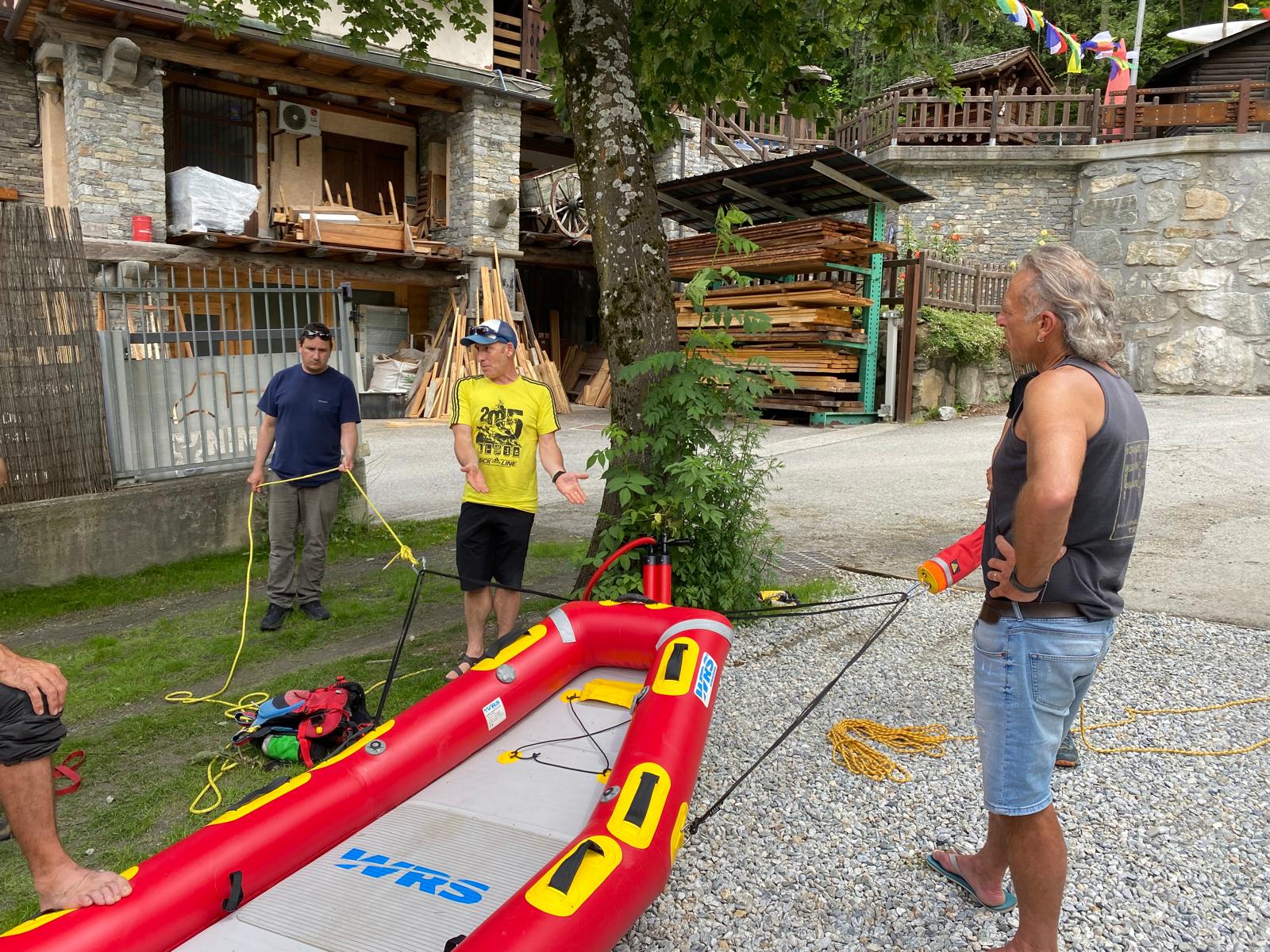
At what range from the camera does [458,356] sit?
16266 millimetres

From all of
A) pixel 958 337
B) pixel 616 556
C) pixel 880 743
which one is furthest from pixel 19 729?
pixel 958 337

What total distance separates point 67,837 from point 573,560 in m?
2.85

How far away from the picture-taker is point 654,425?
5.11 metres

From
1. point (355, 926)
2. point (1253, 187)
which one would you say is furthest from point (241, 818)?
point (1253, 187)

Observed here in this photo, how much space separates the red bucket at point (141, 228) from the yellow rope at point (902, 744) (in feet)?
42.2

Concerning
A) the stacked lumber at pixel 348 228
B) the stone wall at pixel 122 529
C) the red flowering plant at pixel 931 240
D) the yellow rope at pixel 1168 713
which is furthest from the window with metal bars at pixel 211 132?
the yellow rope at pixel 1168 713

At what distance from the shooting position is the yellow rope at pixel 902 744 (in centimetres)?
365

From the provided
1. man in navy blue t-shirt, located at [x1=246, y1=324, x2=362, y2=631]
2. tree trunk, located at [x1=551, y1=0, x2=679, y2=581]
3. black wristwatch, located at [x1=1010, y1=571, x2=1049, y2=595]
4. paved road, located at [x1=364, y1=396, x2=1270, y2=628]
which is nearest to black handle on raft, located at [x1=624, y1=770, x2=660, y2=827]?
black wristwatch, located at [x1=1010, y1=571, x2=1049, y2=595]

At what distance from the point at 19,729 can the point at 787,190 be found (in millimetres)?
12676

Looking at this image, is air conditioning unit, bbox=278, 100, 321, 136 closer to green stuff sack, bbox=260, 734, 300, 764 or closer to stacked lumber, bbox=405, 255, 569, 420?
stacked lumber, bbox=405, 255, 569, 420

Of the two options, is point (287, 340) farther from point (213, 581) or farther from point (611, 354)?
point (611, 354)

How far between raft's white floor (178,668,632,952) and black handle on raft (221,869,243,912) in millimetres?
35

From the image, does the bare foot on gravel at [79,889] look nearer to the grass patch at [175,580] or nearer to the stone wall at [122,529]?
the grass patch at [175,580]

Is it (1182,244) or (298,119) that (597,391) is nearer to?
(298,119)
